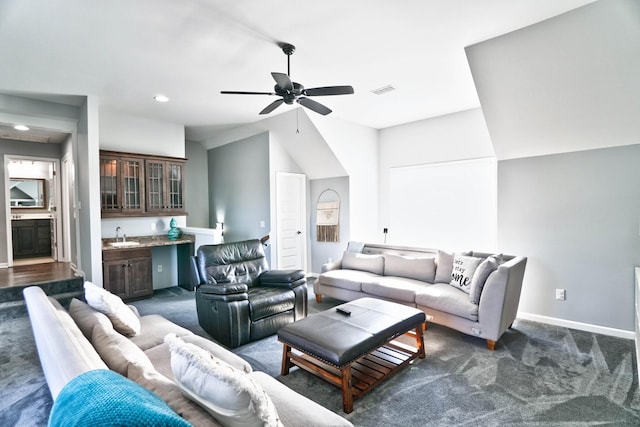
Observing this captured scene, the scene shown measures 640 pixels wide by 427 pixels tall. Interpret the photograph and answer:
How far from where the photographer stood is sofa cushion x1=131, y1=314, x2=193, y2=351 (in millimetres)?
2131

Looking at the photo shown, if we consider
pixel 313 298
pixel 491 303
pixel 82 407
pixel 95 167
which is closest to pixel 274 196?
pixel 313 298

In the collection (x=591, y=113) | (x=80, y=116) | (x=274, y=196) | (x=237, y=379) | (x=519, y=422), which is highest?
(x=80, y=116)

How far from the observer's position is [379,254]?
470cm

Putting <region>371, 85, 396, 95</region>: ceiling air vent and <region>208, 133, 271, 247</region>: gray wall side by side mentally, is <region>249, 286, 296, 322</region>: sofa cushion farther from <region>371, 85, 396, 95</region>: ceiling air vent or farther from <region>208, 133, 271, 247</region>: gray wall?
<region>371, 85, 396, 95</region>: ceiling air vent

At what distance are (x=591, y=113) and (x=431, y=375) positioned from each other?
9.93ft

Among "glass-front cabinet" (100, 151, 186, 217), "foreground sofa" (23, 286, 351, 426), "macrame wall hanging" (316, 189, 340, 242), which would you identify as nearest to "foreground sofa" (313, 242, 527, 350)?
"macrame wall hanging" (316, 189, 340, 242)

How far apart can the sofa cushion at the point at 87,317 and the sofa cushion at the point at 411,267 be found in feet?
10.9

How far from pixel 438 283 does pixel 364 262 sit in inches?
43.6

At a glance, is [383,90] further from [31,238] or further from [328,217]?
[31,238]

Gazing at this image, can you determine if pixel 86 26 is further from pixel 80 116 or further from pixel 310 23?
pixel 80 116

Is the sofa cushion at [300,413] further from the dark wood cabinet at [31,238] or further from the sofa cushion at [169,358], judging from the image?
the dark wood cabinet at [31,238]

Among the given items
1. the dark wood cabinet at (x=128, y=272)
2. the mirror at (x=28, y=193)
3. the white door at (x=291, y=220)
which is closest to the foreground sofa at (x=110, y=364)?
the dark wood cabinet at (x=128, y=272)

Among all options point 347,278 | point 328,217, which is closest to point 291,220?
point 328,217

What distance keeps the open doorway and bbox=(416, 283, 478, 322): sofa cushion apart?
6856 millimetres
